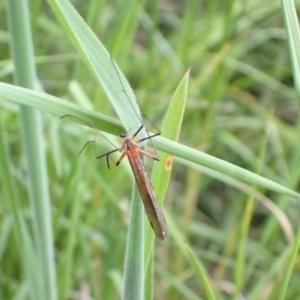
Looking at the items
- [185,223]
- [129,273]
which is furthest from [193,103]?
[129,273]

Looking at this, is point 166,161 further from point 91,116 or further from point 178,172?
point 178,172

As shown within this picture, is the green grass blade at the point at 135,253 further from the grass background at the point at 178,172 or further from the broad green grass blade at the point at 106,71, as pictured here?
the grass background at the point at 178,172

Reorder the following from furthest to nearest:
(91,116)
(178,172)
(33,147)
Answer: (178,172) < (33,147) < (91,116)

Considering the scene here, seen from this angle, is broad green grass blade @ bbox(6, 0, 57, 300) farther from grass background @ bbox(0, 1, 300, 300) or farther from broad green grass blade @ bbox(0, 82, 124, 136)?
broad green grass blade @ bbox(0, 82, 124, 136)

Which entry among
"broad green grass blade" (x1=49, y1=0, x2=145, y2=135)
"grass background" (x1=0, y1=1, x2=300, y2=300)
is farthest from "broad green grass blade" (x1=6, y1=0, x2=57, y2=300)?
"broad green grass blade" (x1=49, y1=0, x2=145, y2=135)

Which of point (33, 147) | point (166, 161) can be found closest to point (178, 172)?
point (33, 147)

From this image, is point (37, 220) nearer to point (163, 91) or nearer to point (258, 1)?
point (163, 91)
